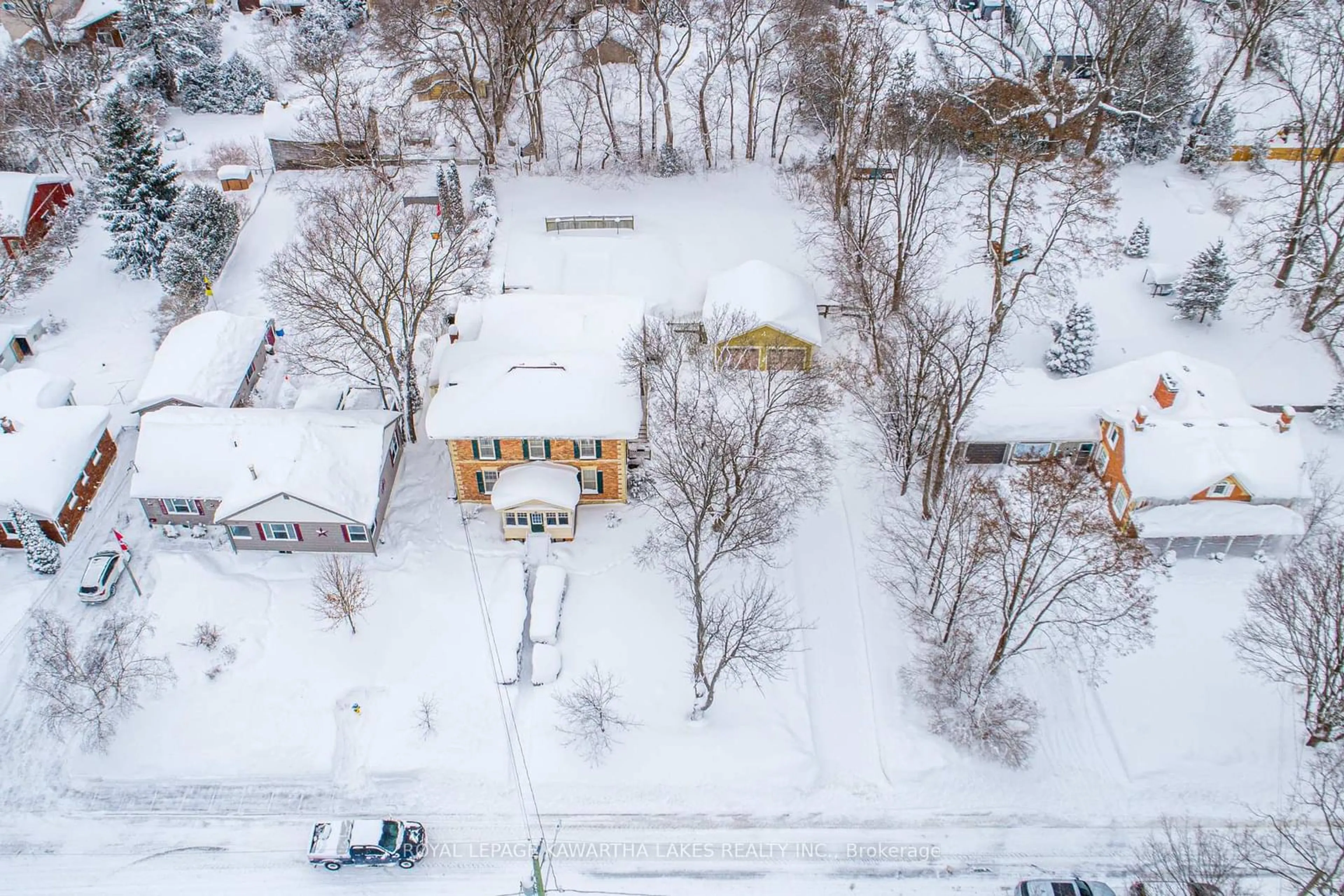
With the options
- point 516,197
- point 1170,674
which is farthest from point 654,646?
point 516,197

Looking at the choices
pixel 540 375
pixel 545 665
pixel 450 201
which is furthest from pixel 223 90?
pixel 545 665

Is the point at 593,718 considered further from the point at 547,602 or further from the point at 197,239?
the point at 197,239

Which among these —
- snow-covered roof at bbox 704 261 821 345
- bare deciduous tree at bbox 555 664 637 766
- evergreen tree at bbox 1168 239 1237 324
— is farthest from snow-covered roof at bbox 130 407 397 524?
evergreen tree at bbox 1168 239 1237 324

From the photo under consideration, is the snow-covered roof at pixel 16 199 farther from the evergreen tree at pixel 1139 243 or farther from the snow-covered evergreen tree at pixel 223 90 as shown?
the evergreen tree at pixel 1139 243

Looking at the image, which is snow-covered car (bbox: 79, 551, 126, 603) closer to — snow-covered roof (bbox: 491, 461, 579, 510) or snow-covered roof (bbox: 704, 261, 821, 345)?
snow-covered roof (bbox: 491, 461, 579, 510)

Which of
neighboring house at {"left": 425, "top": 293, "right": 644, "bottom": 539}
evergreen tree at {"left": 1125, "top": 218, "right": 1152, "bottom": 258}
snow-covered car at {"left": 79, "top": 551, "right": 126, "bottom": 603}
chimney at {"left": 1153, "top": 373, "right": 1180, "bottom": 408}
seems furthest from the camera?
evergreen tree at {"left": 1125, "top": 218, "right": 1152, "bottom": 258}

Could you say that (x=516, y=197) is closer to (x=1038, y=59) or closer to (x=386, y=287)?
(x=386, y=287)

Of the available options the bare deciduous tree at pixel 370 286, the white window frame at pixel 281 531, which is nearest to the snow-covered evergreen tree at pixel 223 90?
the bare deciduous tree at pixel 370 286
